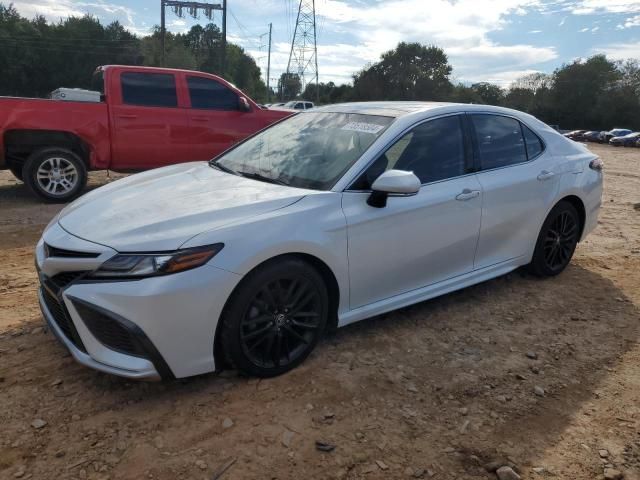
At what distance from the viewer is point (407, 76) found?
244ft

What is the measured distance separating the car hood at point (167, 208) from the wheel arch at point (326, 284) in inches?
11.1

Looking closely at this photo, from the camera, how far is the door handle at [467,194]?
3.78 metres

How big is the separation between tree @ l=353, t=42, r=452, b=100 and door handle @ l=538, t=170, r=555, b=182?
68.8 metres

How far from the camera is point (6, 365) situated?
3096mm

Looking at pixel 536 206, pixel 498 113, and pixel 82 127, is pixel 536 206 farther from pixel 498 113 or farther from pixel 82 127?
pixel 82 127

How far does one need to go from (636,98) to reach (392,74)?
30786mm

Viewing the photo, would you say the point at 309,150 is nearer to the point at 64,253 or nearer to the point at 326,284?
the point at 326,284


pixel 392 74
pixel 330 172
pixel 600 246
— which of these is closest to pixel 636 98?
pixel 392 74

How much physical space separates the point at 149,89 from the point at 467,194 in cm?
600

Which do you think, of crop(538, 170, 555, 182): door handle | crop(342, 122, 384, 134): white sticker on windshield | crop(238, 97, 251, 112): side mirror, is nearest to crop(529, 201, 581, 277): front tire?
crop(538, 170, 555, 182): door handle

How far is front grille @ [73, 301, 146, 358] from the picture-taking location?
8.48 feet

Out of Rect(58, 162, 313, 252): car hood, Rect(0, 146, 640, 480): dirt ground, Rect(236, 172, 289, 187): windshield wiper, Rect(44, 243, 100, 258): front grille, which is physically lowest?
Rect(0, 146, 640, 480): dirt ground

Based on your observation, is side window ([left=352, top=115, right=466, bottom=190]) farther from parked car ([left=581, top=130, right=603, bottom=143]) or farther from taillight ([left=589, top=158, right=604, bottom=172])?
parked car ([left=581, top=130, right=603, bottom=143])

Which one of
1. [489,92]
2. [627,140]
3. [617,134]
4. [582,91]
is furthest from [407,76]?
[627,140]
